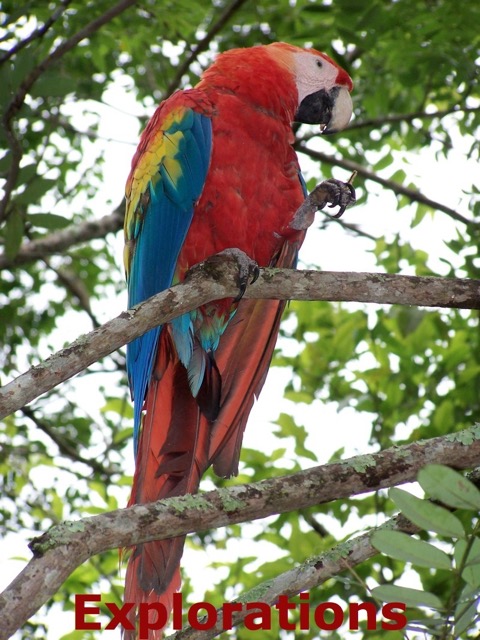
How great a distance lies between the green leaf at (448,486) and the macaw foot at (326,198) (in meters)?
1.34

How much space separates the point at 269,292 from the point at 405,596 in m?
0.97

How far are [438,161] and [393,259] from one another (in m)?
0.65

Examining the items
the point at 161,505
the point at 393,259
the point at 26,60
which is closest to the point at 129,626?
the point at 161,505

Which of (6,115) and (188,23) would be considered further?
(188,23)

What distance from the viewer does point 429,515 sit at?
3.81 feet

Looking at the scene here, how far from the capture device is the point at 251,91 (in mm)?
2531

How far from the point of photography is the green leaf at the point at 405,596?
1.19 metres

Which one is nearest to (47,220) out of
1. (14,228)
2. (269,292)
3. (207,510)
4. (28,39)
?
(14,228)

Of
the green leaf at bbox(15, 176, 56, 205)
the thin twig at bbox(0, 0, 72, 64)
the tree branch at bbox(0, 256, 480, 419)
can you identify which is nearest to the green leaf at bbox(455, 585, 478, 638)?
the tree branch at bbox(0, 256, 480, 419)

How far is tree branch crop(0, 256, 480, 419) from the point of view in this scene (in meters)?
1.67

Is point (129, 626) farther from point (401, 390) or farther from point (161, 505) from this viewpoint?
point (401, 390)

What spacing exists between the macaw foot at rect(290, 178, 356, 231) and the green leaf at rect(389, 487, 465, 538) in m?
1.32

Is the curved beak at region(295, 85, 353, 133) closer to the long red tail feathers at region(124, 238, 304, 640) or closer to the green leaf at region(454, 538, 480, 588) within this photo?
the long red tail feathers at region(124, 238, 304, 640)

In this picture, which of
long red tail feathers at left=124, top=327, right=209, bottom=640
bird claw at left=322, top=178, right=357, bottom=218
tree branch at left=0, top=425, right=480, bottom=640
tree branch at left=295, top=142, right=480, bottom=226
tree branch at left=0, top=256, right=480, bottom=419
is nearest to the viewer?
tree branch at left=0, top=425, right=480, bottom=640
